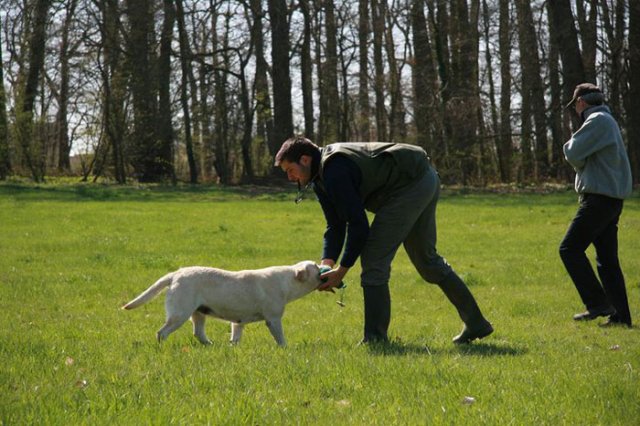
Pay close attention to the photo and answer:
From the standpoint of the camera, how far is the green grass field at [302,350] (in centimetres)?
457

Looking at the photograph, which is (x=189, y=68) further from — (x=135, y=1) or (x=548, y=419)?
(x=548, y=419)

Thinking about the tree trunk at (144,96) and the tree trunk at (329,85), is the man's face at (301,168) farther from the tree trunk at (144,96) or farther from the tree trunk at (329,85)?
the tree trunk at (329,85)

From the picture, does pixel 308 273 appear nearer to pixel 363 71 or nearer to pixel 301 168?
pixel 301 168

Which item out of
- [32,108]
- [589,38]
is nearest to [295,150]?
[589,38]

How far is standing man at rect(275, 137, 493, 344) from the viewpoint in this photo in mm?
6551

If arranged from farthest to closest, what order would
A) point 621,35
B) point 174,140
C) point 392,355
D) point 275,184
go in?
point 174,140
point 275,184
point 621,35
point 392,355

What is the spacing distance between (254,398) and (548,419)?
1689 millimetres

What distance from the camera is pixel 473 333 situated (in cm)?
731

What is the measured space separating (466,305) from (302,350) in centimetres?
162

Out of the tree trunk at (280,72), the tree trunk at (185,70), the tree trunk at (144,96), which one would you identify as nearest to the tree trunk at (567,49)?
the tree trunk at (280,72)

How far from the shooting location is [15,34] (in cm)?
4194

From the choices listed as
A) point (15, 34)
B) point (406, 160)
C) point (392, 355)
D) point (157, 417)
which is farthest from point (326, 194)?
point (15, 34)

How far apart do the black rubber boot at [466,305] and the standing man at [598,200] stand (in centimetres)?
207

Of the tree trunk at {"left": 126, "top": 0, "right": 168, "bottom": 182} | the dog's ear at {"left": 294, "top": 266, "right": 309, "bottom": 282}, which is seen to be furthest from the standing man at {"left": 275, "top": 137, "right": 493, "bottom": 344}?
the tree trunk at {"left": 126, "top": 0, "right": 168, "bottom": 182}
